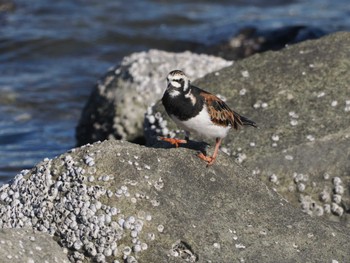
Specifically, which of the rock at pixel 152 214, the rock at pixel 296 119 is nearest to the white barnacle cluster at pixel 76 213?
the rock at pixel 152 214

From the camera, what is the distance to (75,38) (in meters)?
15.4

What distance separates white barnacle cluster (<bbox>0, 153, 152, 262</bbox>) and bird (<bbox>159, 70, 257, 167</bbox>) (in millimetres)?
892

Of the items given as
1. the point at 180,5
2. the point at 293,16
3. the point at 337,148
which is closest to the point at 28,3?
the point at 180,5

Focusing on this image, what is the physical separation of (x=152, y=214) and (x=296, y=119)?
6.94 feet

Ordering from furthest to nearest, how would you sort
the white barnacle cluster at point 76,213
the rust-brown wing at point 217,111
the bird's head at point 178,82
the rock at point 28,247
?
→ the rust-brown wing at point 217,111 → the bird's head at point 178,82 → the white barnacle cluster at point 76,213 → the rock at point 28,247

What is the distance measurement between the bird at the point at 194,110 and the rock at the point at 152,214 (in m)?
0.45

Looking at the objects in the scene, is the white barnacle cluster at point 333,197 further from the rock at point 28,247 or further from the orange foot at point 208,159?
the rock at point 28,247

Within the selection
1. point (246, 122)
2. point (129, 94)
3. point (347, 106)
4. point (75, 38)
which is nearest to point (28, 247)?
point (246, 122)

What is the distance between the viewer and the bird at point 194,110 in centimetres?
568

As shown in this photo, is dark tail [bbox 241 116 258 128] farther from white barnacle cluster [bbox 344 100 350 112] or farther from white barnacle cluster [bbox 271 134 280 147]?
white barnacle cluster [bbox 344 100 350 112]

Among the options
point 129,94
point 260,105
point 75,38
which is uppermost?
point 260,105

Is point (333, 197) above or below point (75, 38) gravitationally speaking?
above

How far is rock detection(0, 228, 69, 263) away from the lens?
443 cm

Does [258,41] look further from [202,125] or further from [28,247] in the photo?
[28,247]
